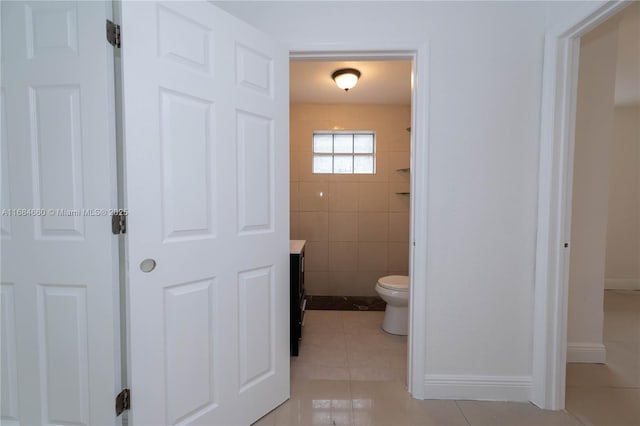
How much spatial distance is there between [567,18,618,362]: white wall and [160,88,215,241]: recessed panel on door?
2.32 metres

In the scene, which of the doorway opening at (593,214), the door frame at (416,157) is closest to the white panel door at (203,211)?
the door frame at (416,157)

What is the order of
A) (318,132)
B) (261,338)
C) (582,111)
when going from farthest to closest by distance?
1. (318,132)
2. (582,111)
3. (261,338)

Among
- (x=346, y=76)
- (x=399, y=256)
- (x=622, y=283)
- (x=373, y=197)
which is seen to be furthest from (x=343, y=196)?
(x=622, y=283)

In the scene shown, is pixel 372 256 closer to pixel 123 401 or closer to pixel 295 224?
pixel 295 224

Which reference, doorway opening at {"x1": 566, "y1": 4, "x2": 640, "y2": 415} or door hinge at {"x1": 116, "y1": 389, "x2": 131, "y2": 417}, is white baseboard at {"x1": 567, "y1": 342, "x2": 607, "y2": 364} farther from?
door hinge at {"x1": 116, "y1": 389, "x2": 131, "y2": 417}

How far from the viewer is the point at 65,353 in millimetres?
1137

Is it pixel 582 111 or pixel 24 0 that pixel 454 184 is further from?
pixel 24 0

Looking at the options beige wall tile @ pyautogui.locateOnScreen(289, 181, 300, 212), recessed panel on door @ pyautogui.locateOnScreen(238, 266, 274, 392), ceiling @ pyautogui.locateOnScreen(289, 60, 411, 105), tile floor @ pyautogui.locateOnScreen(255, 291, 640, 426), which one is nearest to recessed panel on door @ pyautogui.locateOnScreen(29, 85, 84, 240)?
recessed panel on door @ pyautogui.locateOnScreen(238, 266, 274, 392)

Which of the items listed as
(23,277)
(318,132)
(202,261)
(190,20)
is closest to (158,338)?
(202,261)

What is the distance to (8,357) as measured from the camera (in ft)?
3.79

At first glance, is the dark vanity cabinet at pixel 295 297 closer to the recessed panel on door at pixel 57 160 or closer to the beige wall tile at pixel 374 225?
the recessed panel on door at pixel 57 160

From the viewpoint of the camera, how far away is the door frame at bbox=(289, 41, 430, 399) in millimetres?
1548

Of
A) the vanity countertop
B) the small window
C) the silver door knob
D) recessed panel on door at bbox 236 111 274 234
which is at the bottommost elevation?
the vanity countertop

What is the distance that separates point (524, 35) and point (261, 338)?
7.12 feet
